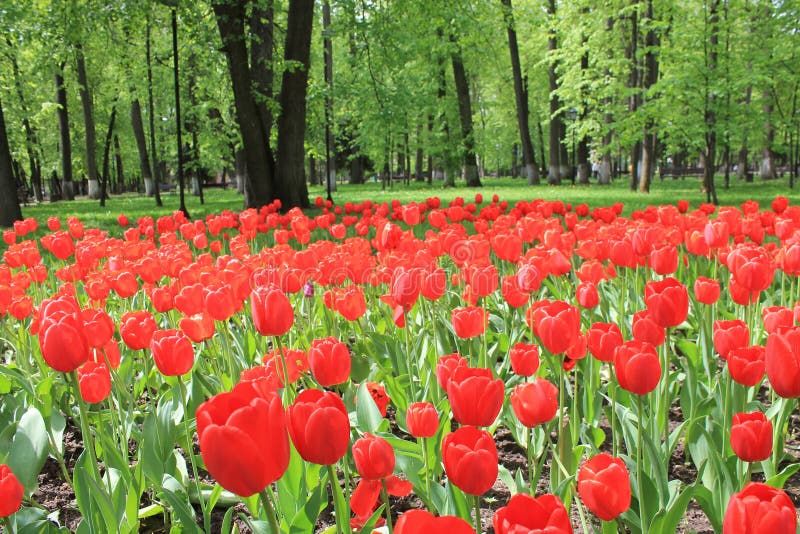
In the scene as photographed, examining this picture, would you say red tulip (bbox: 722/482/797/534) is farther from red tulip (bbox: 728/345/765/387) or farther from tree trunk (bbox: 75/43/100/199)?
tree trunk (bbox: 75/43/100/199)

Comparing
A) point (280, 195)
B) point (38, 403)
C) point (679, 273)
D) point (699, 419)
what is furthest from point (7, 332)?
point (280, 195)

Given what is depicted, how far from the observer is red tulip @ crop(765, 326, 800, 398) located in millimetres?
1342

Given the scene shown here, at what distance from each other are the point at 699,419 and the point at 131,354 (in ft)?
7.88

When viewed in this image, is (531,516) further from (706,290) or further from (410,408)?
(706,290)

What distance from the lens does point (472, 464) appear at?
1.08 metres

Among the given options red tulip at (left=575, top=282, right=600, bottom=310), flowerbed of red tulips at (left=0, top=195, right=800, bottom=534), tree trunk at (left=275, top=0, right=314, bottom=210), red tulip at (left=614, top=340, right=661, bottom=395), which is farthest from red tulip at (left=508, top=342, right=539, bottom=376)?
tree trunk at (left=275, top=0, right=314, bottom=210)

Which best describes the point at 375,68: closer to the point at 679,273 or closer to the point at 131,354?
the point at 679,273

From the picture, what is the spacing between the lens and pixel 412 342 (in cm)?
293

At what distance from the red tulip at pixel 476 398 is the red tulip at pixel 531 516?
0.47 meters

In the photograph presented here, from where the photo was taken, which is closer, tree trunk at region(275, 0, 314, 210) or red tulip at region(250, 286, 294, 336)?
red tulip at region(250, 286, 294, 336)

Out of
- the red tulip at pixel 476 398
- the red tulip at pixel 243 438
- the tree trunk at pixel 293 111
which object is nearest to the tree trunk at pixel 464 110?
the tree trunk at pixel 293 111

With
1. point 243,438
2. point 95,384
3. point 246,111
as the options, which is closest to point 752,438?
point 243,438

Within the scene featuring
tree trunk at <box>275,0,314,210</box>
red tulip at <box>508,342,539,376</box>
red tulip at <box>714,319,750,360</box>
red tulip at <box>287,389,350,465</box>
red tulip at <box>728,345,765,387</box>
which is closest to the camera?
red tulip at <box>287,389,350,465</box>

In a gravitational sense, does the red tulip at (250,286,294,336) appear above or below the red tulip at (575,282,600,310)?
above
